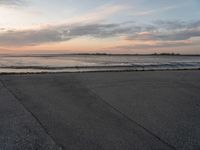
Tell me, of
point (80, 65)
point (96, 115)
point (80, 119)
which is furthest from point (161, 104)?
point (80, 65)

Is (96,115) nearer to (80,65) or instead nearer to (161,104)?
(161,104)

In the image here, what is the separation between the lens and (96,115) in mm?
7023

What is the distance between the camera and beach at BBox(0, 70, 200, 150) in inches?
214

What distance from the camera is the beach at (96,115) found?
544cm

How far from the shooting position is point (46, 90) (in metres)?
9.33

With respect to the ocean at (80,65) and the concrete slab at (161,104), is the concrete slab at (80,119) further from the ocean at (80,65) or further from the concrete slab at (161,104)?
the ocean at (80,65)

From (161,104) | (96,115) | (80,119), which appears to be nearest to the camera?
(80,119)

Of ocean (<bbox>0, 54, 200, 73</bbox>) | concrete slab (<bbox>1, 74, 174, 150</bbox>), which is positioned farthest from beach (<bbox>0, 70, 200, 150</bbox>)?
ocean (<bbox>0, 54, 200, 73</bbox>)

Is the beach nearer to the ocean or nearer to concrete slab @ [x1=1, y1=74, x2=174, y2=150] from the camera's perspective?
concrete slab @ [x1=1, y1=74, x2=174, y2=150]

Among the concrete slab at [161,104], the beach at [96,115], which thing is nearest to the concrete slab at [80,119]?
the beach at [96,115]

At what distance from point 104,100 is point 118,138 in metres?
2.82

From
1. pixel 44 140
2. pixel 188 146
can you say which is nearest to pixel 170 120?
pixel 188 146

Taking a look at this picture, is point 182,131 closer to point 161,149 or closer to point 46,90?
point 161,149

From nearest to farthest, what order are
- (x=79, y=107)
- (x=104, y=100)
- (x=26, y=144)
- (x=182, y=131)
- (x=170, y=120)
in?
(x=26, y=144)
(x=182, y=131)
(x=170, y=120)
(x=79, y=107)
(x=104, y=100)
